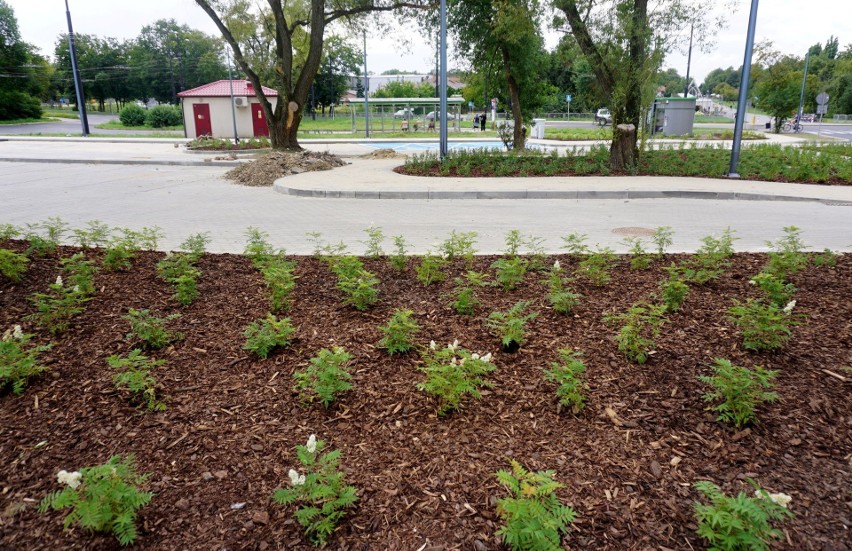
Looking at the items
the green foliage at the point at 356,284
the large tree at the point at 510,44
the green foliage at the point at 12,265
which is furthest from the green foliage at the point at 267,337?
the large tree at the point at 510,44

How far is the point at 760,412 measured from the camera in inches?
139

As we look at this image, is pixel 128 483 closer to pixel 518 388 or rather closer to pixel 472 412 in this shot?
pixel 472 412

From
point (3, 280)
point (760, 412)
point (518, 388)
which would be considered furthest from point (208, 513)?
point (3, 280)

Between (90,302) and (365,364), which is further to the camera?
(90,302)

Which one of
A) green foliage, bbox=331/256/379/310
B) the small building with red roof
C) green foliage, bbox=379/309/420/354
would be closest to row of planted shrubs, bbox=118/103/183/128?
the small building with red roof

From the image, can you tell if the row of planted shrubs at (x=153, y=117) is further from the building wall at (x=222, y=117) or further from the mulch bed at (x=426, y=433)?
the mulch bed at (x=426, y=433)

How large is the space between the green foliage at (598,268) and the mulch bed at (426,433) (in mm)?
528

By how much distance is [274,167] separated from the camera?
17797 millimetres

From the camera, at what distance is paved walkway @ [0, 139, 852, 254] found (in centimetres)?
920

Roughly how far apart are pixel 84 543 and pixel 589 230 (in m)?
8.30

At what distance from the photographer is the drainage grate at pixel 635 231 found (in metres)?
9.13

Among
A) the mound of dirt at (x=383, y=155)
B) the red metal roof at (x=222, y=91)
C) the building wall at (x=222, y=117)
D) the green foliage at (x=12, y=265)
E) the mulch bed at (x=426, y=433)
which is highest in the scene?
the red metal roof at (x=222, y=91)

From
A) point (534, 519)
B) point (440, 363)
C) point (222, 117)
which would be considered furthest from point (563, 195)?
point (222, 117)

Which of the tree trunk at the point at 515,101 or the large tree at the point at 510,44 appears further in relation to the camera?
the tree trunk at the point at 515,101
